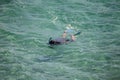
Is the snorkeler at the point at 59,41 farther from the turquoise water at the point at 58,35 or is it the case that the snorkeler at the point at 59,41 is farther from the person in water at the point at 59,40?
the turquoise water at the point at 58,35

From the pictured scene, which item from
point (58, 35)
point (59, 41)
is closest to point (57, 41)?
point (59, 41)

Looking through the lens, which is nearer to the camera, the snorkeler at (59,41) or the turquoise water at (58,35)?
the turquoise water at (58,35)

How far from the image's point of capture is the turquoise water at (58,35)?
1091 cm

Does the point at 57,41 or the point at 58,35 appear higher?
the point at 58,35

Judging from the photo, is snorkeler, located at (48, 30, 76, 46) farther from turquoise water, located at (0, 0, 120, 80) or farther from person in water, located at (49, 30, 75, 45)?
turquoise water, located at (0, 0, 120, 80)

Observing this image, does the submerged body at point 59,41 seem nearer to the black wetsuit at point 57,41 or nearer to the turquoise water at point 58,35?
the black wetsuit at point 57,41

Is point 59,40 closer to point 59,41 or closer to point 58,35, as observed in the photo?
point 59,41

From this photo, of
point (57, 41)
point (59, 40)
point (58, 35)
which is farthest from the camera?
point (58, 35)

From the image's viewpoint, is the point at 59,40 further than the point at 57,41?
Yes

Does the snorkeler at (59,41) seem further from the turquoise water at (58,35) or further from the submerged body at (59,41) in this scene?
the turquoise water at (58,35)

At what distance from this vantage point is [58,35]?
14680 mm

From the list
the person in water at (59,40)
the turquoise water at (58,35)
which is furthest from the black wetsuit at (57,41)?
the turquoise water at (58,35)

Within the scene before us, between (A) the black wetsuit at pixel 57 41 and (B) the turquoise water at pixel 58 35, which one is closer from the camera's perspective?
(B) the turquoise water at pixel 58 35

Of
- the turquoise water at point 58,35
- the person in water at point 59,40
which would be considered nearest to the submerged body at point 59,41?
the person in water at point 59,40
